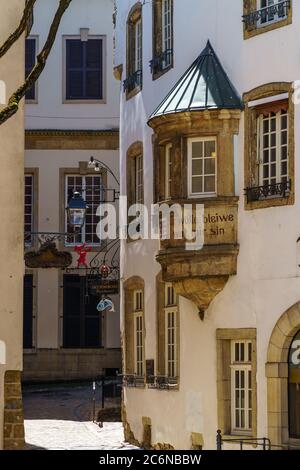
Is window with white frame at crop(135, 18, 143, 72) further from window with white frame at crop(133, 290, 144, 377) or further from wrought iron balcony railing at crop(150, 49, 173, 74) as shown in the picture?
window with white frame at crop(133, 290, 144, 377)

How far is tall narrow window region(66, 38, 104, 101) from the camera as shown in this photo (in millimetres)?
44188

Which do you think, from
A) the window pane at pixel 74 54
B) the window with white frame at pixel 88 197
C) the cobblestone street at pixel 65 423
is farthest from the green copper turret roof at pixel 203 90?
the window pane at pixel 74 54

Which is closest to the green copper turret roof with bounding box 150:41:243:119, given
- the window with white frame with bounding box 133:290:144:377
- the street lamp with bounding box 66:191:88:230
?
the window with white frame with bounding box 133:290:144:377

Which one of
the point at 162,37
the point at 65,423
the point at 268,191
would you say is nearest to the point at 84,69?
the point at 65,423

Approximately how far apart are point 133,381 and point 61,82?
53.1 feet

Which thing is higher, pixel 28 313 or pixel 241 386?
pixel 28 313

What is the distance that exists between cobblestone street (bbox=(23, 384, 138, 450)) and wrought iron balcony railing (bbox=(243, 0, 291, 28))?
8726 mm

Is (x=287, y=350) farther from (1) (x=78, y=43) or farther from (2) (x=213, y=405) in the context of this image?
(1) (x=78, y=43)

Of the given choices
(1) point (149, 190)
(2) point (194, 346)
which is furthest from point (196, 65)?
(2) point (194, 346)

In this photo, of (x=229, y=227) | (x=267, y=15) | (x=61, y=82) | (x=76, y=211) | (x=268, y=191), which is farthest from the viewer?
(x=61, y=82)

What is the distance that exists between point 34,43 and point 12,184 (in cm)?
1974

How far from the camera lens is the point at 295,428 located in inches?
959

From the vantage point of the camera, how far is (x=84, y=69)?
44.3 metres

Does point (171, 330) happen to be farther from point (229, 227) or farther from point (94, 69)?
point (94, 69)
